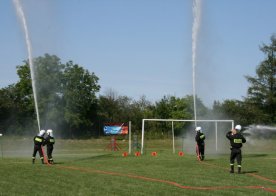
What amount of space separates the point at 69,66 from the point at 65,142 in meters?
15.7

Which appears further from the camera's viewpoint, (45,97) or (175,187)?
(45,97)

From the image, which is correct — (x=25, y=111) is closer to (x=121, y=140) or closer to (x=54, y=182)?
(x=121, y=140)

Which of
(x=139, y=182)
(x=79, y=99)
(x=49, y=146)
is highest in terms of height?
(x=79, y=99)

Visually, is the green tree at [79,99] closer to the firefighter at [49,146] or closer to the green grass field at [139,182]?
the firefighter at [49,146]

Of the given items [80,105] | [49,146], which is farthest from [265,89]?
A: [49,146]

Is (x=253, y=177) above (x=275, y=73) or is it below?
below

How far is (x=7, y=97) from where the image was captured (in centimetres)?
7775

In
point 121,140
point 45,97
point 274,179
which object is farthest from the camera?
point 45,97

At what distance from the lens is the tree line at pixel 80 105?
72.1 metres

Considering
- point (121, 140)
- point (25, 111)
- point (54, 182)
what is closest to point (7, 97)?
point (25, 111)

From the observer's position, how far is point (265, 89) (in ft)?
264

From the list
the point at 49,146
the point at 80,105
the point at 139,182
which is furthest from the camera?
the point at 80,105

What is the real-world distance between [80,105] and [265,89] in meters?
29.9

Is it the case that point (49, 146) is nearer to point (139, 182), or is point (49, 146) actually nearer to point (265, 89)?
point (139, 182)
